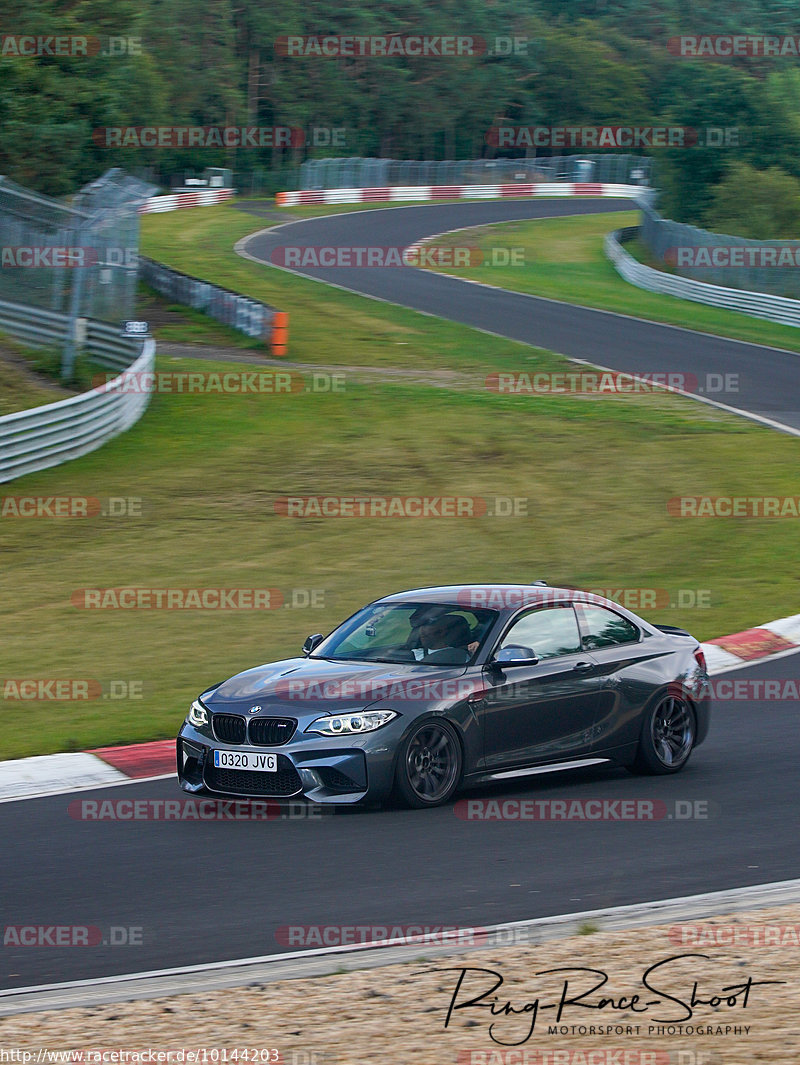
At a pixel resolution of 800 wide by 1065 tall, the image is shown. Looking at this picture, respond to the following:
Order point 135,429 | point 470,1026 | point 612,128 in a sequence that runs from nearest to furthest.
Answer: point 470,1026 → point 135,429 → point 612,128

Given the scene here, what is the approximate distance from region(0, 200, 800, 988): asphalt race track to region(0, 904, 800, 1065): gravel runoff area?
75 centimetres

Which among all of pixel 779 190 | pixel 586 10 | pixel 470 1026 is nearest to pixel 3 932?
pixel 470 1026

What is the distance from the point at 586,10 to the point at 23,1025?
461ft

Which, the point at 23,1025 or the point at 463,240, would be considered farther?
the point at 463,240

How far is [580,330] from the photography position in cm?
3756

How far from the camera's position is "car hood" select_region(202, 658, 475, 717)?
8.99m

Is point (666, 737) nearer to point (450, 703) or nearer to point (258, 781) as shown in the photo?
point (450, 703)

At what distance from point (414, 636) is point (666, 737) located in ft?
6.66

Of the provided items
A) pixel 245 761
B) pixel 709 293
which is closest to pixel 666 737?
pixel 245 761

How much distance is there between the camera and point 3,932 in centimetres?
688

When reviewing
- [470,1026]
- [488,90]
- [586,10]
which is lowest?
[470,1026]

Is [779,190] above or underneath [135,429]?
above

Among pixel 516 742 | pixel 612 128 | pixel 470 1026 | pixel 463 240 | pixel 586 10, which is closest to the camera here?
pixel 470 1026

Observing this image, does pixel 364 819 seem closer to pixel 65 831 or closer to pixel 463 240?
pixel 65 831
